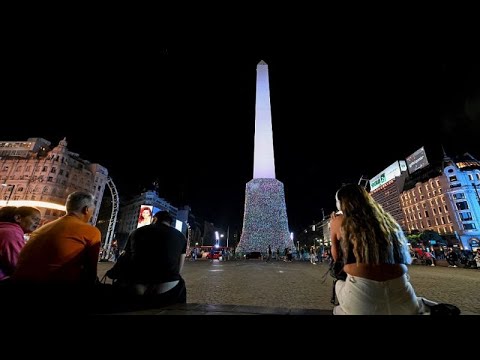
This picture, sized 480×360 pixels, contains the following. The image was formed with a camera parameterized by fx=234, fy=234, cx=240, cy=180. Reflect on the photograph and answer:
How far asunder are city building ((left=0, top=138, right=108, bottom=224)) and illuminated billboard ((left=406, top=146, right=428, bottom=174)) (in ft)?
267

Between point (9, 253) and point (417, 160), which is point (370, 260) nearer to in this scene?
point (9, 253)

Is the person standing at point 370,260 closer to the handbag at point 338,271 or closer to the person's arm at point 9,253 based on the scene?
the handbag at point 338,271

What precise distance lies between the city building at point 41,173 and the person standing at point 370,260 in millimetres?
56190

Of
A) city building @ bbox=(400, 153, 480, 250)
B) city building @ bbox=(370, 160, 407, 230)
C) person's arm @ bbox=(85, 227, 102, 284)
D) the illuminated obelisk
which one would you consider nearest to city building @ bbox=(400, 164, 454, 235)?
city building @ bbox=(400, 153, 480, 250)

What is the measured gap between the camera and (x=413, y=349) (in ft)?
3.62

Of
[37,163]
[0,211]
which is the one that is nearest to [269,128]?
[0,211]

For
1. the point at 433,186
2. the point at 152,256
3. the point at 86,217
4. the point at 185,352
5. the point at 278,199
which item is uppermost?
the point at 433,186

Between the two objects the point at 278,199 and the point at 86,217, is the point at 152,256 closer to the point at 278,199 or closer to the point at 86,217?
the point at 86,217

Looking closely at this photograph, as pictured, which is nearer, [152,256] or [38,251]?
[38,251]

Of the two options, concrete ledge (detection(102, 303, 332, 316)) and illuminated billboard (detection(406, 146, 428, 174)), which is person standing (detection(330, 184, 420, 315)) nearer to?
concrete ledge (detection(102, 303, 332, 316))

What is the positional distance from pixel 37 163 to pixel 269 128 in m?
51.0

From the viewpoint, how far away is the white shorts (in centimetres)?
183

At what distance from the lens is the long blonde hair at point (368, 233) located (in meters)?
1.99

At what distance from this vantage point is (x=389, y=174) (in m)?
80.1
